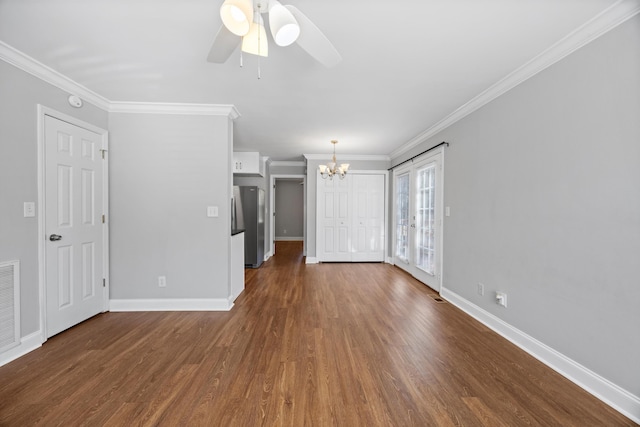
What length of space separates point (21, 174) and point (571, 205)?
4.31 m

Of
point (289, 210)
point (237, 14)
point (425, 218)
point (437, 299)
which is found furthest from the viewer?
point (289, 210)

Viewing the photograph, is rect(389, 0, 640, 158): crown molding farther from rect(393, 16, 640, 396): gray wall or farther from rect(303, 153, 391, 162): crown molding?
rect(303, 153, 391, 162): crown molding

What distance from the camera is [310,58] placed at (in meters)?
2.06

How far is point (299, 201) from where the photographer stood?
970 centimetres

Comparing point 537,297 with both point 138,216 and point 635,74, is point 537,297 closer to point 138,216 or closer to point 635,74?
point 635,74

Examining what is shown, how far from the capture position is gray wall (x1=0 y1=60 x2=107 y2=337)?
6.50ft

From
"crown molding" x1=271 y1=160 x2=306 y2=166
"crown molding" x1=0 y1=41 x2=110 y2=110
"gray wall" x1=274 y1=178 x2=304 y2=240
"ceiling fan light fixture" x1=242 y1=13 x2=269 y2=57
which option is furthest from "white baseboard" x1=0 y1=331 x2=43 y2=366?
"gray wall" x1=274 y1=178 x2=304 y2=240

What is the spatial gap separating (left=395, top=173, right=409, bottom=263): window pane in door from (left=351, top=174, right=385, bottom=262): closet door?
453 mm

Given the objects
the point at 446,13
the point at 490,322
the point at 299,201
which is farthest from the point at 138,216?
the point at 299,201

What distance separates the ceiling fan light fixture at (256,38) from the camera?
141cm

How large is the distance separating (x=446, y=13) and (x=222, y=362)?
2904mm

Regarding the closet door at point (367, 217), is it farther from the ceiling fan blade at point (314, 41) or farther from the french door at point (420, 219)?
the ceiling fan blade at point (314, 41)

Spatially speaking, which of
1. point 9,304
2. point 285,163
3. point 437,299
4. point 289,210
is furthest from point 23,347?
point 289,210

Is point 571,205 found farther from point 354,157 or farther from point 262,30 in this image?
point 354,157
